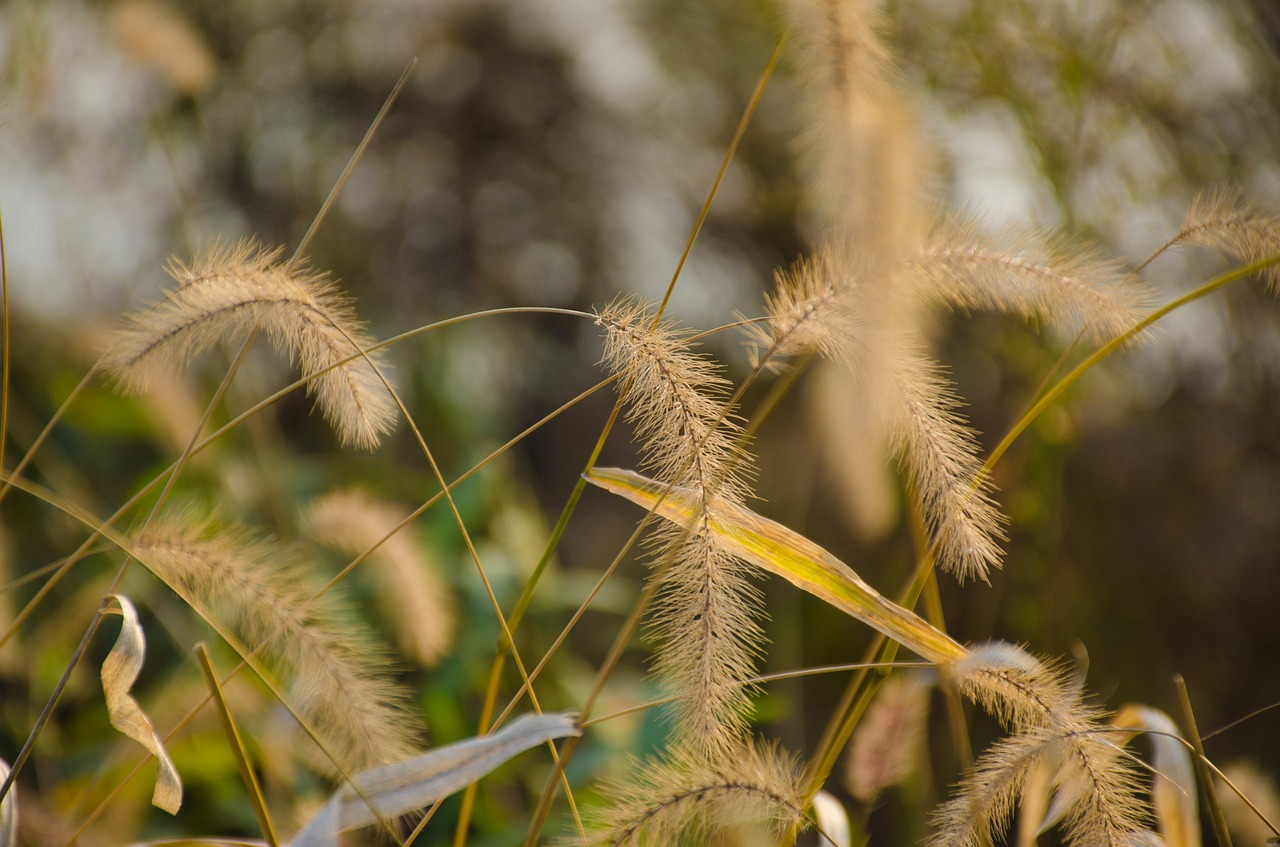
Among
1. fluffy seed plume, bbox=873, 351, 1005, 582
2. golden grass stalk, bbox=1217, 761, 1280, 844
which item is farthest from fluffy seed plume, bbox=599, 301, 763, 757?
golden grass stalk, bbox=1217, 761, 1280, 844

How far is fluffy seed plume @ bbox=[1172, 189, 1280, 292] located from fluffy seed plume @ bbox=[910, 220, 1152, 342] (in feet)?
0.20

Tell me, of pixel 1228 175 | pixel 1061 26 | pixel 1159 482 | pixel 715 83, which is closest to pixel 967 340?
pixel 1159 482

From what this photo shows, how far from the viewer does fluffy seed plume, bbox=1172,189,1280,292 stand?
2.46 ft

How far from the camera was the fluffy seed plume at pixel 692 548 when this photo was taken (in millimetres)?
659

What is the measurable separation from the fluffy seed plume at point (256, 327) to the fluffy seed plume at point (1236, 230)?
0.72 metres

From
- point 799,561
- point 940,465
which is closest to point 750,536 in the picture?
point 799,561

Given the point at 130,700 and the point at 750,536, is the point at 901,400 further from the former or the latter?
the point at 130,700

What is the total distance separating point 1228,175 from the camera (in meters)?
2.24

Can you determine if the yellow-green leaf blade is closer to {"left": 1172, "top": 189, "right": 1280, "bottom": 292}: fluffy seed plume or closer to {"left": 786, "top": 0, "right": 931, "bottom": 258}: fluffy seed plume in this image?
{"left": 786, "top": 0, "right": 931, "bottom": 258}: fluffy seed plume

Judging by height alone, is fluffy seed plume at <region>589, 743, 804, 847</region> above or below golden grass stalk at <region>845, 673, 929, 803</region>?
above

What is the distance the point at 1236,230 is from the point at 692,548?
0.56 metres

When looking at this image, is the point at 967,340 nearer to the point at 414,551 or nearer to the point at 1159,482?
the point at 1159,482

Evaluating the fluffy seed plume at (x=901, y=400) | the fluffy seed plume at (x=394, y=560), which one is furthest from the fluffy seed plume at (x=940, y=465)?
the fluffy seed plume at (x=394, y=560)

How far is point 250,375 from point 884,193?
6.86 feet
